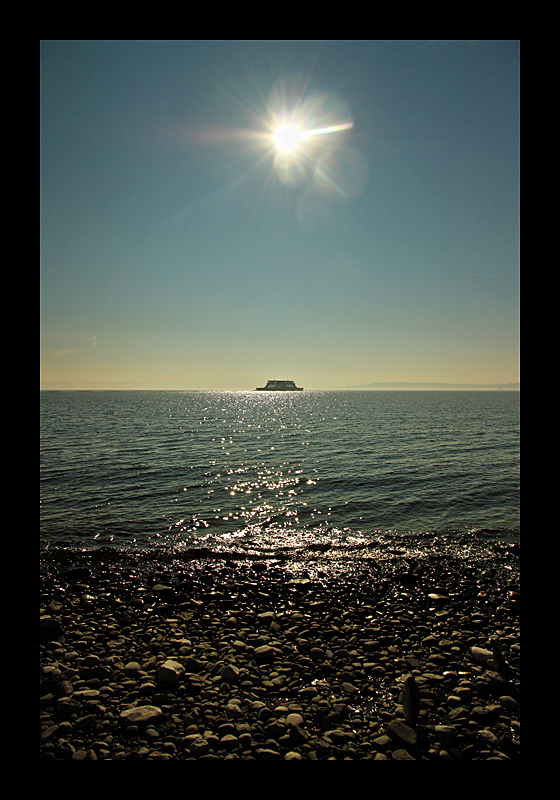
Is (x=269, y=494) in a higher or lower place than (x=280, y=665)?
lower

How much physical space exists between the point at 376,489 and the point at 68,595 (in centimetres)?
1750

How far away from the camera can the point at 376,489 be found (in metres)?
24.1

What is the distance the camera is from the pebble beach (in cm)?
518

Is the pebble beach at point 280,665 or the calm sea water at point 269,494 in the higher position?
the pebble beach at point 280,665

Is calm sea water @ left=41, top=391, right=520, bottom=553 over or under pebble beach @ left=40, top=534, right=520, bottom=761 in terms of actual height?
under

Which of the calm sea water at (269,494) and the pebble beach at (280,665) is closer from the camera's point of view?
the pebble beach at (280,665)

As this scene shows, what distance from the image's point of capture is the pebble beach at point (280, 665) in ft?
17.0

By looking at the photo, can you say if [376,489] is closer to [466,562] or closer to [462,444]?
[466,562]

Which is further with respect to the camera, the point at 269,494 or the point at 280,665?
the point at 269,494

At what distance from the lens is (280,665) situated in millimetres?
6918

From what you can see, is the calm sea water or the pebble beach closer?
the pebble beach
